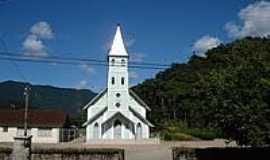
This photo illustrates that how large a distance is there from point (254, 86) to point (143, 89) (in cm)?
9164

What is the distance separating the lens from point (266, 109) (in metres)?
24.4

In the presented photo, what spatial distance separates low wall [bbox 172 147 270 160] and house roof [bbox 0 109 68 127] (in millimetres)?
40978

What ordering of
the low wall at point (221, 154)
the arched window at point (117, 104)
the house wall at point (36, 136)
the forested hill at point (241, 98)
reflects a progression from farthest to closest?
the house wall at point (36, 136) → the arched window at point (117, 104) → the low wall at point (221, 154) → the forested hill at point (241, 98)

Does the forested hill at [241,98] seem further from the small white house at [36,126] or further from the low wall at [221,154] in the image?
the small white house at [36,126]

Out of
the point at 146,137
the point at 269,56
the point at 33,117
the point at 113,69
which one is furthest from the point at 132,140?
the point at 269,56

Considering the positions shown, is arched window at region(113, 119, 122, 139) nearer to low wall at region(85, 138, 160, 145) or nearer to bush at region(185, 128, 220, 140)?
low wall at region(85, 138, 160, 145)

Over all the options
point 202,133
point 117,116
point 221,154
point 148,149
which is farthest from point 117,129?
point 221,154

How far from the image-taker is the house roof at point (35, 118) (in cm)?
6956

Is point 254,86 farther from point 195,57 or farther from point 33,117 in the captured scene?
point 195,57

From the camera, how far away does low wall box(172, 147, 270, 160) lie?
99.7ft

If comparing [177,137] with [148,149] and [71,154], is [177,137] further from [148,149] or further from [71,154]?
[71,154]

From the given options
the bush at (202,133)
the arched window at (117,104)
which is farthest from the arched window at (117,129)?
the bush at (202,133)

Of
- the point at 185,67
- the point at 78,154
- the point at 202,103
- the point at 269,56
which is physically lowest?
the point at 78,154

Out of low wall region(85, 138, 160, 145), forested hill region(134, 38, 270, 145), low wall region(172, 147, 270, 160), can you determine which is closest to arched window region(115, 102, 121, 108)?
low wall region(85, 138, 160, 145)
